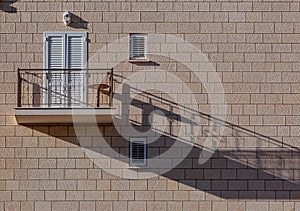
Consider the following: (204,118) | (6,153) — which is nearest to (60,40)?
(6,153)

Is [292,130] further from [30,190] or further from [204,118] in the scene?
[30,190]

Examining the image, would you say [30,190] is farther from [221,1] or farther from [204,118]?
[221,1]

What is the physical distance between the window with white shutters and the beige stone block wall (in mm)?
153

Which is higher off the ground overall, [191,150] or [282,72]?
[282,72]

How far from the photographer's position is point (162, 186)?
8.27 m

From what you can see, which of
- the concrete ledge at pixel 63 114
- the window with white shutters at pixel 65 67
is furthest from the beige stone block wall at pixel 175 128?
the concrete ledge at pixel 63 114

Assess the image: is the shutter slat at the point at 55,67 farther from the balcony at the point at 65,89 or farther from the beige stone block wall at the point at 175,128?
the beige stone block wall at the point at 175,128

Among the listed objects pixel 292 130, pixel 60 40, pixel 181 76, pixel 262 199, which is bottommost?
pixel 262 199

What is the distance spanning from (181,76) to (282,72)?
181cm

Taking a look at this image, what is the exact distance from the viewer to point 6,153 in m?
8.30

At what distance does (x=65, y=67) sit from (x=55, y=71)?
0.63 feet

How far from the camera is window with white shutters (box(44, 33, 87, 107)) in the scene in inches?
326

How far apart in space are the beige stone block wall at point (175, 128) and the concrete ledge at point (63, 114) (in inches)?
14.5

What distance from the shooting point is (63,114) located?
7.83 metres
